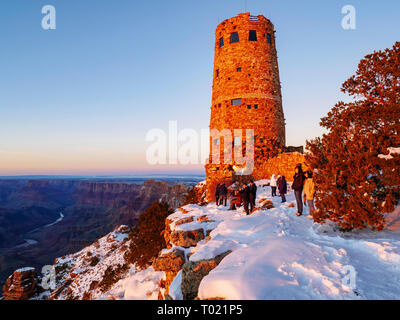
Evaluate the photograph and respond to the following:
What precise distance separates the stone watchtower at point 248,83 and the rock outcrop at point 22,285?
34.1m

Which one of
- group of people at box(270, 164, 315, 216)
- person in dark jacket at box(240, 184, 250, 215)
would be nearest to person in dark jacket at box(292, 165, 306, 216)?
group of people at box(270, 164, 315, 216)

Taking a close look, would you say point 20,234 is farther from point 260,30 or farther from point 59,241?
point 260,30

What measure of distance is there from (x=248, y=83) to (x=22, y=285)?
42581 mm

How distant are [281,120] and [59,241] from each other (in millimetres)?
120157

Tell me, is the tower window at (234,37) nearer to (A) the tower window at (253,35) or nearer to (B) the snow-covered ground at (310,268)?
(A) the tower window at (253,35)

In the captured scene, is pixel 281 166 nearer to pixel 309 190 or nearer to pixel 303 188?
pixel 303 188

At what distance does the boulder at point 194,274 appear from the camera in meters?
5.07

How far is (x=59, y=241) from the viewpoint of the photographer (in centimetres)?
10662

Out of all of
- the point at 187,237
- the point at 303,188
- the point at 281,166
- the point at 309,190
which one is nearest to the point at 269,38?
the point at 281,166

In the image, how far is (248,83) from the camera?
26844mm

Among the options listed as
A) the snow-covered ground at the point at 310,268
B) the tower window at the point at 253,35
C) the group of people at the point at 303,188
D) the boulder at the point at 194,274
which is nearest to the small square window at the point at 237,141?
the tower window at the point at 253,35

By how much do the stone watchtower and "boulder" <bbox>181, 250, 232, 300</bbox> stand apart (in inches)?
836

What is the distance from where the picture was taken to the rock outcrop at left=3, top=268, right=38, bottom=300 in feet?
103
